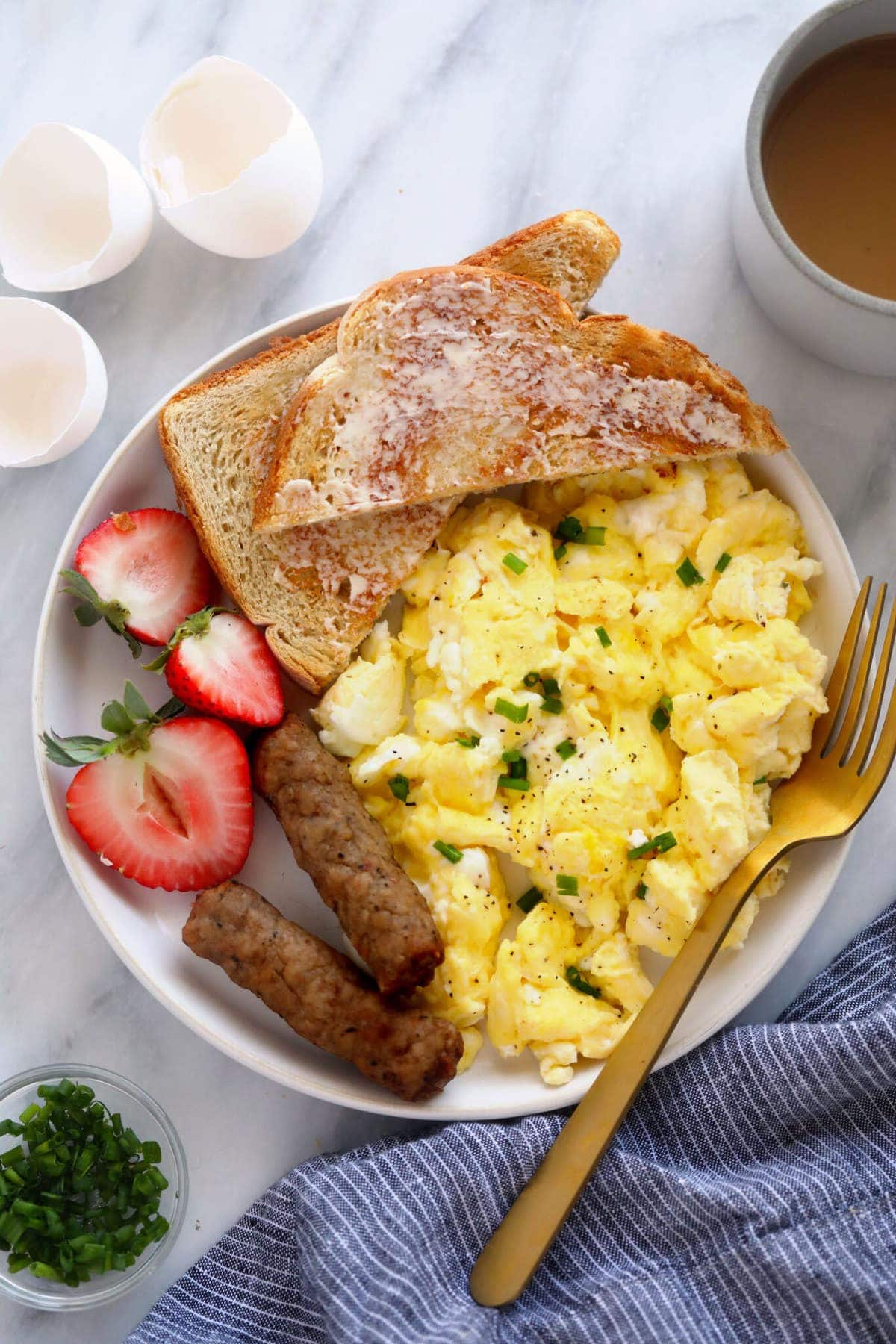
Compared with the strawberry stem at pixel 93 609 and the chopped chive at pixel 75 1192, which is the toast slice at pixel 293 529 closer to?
the strawberry stem at pixel 93 609

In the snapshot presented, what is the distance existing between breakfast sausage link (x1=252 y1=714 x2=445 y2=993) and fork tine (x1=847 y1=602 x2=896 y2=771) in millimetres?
950

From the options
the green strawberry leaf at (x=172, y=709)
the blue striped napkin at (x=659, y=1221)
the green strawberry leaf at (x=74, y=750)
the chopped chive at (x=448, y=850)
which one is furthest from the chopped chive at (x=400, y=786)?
the blue striped napkin at (x=659, y=1221)

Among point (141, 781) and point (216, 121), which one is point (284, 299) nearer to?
point (216, 121)

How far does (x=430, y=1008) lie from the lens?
2564 mm

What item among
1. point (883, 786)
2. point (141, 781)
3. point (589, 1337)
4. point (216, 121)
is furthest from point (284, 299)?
point (589, 1337)

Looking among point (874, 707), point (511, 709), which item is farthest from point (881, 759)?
point (511, 709)

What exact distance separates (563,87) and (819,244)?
0.81 m

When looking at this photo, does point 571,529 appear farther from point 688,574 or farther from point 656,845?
point 656,845

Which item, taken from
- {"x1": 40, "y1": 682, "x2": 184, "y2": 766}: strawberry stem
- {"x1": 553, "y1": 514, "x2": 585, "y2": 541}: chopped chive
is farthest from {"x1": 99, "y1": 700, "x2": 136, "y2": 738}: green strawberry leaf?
{"x1": 553, "y1": 514, "x2": 585, "y2": 541}: chopped chive

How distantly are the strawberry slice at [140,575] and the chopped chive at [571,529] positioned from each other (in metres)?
0.80

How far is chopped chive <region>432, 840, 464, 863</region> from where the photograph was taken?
2506 mm

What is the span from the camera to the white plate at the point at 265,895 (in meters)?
2.55

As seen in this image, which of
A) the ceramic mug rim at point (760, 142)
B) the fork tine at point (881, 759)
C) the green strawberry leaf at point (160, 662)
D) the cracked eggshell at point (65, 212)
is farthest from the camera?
the cracked eggshell at point (65, 212)

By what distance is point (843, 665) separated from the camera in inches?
100
